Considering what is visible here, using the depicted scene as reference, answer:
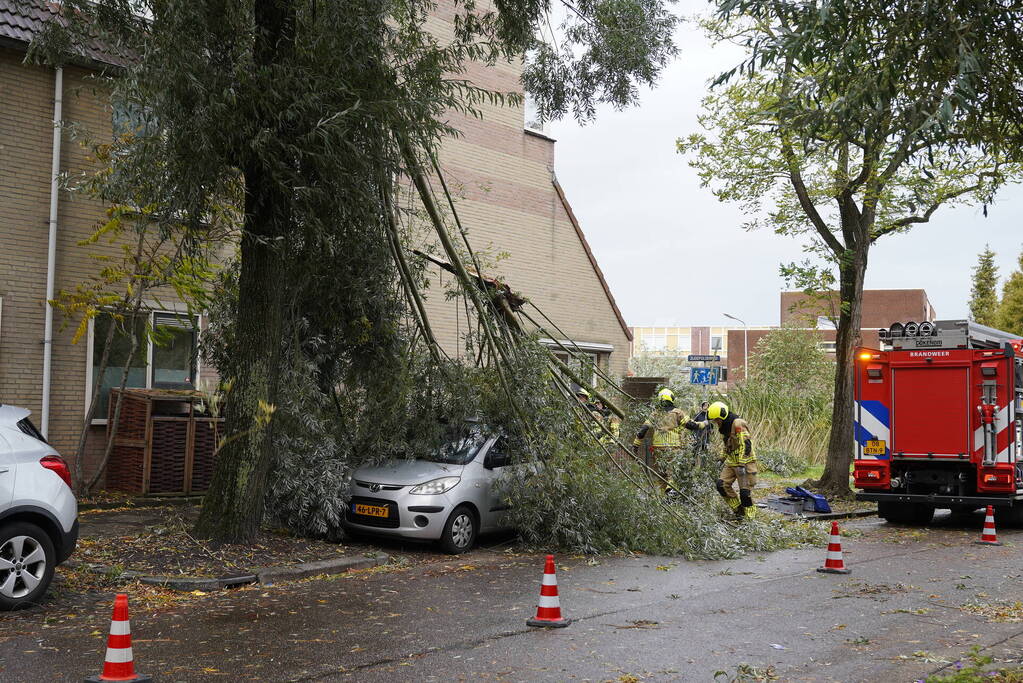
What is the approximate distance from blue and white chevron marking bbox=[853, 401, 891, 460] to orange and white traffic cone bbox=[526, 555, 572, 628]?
9308mm

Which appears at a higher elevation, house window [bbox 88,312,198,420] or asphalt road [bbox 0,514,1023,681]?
house window [bbox 88,312,198,420]

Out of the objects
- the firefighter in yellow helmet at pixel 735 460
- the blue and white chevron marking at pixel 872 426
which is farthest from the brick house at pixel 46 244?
the blue and white chevron marking at pixel 872 426

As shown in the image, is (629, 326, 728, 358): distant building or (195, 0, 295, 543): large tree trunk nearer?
(195, 0, 295, 543): large tree trunk

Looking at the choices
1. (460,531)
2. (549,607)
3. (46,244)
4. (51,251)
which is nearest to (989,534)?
(460,531)

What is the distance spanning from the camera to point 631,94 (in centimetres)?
1352

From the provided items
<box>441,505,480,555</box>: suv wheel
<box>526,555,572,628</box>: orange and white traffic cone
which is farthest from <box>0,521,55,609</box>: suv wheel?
<box>441,505,480,555</box>: suv wheel

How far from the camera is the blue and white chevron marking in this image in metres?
15.2

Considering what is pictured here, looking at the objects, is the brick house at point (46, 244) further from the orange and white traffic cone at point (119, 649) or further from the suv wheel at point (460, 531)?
the orange and white traffic cone at point (119, 649)

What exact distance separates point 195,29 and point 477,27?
14.5 feet

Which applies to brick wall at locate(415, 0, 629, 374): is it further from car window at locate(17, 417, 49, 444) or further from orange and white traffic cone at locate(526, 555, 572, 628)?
orange and white traffic cone at locate(526, 555, 572, 628)

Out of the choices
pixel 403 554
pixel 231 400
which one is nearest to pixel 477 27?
pixel 231 400

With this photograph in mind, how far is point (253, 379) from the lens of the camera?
10.0 metres

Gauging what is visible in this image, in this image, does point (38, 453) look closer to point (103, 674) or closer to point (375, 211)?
point (103, 674)

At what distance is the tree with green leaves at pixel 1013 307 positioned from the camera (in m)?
51.0
